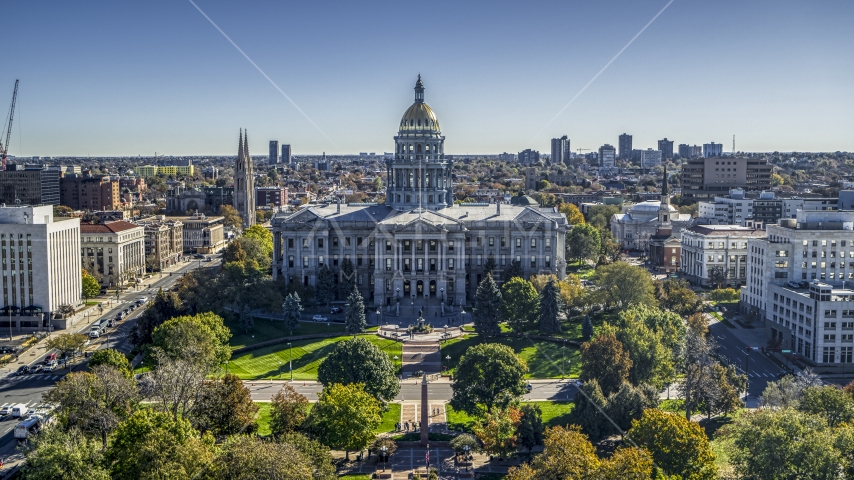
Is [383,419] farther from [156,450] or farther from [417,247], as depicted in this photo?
[417,247]

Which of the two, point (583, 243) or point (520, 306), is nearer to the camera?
point (520, 306)

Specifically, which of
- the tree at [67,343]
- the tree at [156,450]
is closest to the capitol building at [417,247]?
the tree at [67,343]

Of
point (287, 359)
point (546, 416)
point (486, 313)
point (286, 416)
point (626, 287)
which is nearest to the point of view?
point (286, 416)

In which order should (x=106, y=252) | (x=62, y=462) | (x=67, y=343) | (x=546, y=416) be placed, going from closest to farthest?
1. (x=62, y=462)
2. (x=546, y=416)
3. (x=67, y=343)
4. (x=106, y=252)

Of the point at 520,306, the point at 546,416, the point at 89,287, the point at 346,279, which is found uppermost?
the point at 346,279

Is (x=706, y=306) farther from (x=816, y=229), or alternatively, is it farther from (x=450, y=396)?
(x=450, y=396)

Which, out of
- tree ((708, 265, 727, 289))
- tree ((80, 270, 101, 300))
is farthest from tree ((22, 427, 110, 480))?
tree ((708, 265, 727, 289))

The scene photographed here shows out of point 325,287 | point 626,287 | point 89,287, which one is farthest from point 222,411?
point 89,287

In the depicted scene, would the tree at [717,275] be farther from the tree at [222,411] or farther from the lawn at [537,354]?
the tree at [222,411]
